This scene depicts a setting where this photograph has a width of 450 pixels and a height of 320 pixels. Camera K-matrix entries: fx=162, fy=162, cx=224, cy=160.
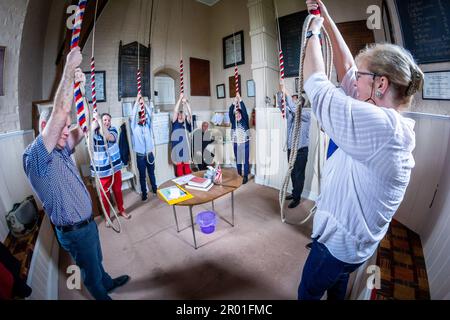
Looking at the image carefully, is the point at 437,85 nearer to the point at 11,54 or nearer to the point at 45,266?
the point at 11,54

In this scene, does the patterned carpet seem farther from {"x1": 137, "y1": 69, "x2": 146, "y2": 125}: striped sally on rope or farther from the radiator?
{"x1": 137, "y1": 69, "x2": 146, "y2": 125}: striped sally on rope

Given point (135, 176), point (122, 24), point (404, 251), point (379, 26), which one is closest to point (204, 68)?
point (122, 24)

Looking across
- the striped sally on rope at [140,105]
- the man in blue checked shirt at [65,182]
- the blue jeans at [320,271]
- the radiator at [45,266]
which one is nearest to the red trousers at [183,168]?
the striped sally on rope at [140,105]

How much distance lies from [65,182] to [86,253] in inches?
14.3

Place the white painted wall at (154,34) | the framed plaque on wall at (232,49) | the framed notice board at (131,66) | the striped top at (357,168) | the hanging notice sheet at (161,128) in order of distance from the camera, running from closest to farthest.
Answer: the striped top at (357,168)
the white painted wall at (154,34)
the framed notice board at (131,66)
the framed plaque on wall at (232,49)
the hanging notice sheet at (161,128)

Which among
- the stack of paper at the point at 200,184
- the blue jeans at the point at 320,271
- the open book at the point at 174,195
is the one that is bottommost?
the blue jeans at the point at 320,271

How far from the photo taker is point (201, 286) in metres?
0.96

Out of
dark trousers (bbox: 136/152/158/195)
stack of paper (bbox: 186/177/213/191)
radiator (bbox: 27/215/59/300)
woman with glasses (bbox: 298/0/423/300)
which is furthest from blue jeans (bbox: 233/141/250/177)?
radiator (bbox: 27/215/59/300)

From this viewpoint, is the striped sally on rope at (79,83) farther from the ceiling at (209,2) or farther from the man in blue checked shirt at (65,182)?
the ceiling at (209,2)

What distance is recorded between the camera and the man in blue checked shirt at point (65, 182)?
540 millimetres

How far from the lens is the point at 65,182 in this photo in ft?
2.21

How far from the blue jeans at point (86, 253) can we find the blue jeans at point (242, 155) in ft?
6.41

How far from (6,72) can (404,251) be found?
175 cm

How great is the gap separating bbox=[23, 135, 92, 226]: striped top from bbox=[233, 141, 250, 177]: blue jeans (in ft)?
6.40
